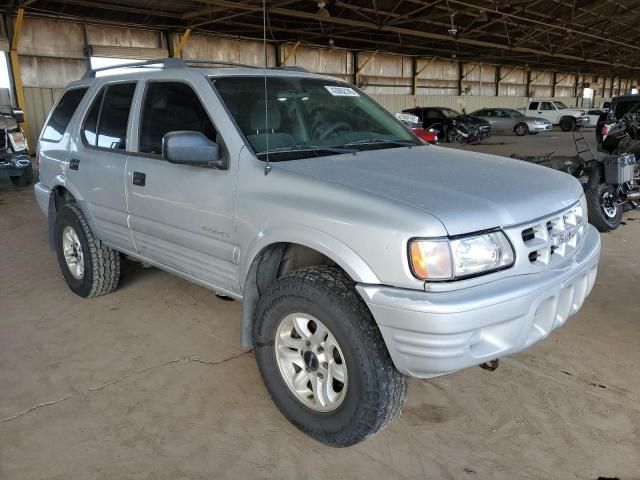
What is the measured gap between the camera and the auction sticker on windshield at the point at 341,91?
3.67 m

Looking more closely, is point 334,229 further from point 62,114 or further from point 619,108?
point 619,108

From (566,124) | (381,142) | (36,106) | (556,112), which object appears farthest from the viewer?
(556,112)

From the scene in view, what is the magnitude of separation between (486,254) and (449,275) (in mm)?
203

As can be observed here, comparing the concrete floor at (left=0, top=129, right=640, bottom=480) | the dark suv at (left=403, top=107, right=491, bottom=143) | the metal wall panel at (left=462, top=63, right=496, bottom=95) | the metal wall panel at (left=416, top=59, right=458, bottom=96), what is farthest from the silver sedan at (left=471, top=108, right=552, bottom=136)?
the concrete floor at (left=0, top=129, right=640, bottom=480)

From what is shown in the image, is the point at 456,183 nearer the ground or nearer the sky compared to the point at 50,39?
nearer the ground

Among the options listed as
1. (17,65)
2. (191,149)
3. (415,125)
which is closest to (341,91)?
(191,149)

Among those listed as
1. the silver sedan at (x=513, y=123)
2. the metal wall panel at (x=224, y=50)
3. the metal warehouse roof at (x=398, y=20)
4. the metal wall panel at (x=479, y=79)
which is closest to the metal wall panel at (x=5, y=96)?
the metal warehouse roof at (x=398, y=20)

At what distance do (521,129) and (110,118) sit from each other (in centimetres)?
2389

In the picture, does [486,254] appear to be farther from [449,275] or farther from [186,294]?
[186,294]

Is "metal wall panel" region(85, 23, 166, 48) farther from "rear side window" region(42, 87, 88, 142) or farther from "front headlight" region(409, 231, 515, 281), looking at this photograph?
"front headlight" region(409, 231, 515, 281)

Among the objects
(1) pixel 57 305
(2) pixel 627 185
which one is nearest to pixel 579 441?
(1) pixel 57 305

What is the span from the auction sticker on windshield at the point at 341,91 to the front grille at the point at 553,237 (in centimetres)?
173

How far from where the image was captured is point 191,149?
280 cm

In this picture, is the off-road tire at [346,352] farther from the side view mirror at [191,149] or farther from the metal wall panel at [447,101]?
the metal wall panel at [447,101]
